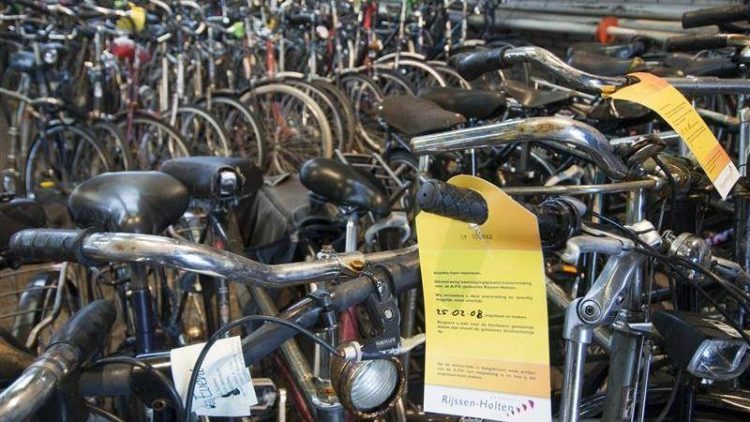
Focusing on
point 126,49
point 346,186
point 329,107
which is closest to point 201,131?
point 126,49

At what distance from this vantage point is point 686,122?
841mm

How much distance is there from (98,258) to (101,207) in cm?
47

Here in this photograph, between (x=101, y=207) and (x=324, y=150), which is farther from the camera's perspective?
(x=324, y=150)

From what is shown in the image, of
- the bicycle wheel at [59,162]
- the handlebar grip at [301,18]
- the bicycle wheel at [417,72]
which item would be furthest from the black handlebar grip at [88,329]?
the handlebar grip at [301,18]

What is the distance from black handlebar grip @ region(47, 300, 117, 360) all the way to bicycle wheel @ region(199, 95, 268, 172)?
8.78 ft

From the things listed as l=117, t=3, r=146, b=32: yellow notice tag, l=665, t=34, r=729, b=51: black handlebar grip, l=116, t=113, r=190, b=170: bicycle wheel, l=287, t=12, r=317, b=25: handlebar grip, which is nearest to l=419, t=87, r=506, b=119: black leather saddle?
l=665, t=34, r=729, b=51: black handlebar grip

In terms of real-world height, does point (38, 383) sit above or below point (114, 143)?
above

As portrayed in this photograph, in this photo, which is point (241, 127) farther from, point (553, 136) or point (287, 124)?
point (553, 136)

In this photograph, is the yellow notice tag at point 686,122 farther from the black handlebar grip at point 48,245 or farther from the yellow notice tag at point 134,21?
the yellow notice tag at point 134,21

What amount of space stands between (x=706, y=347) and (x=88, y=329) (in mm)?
750

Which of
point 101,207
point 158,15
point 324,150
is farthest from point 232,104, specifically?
point 101,207

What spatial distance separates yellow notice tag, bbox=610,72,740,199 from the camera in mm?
831

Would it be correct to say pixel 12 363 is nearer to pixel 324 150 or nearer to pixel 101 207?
pixel 101 207

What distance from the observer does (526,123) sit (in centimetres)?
79
